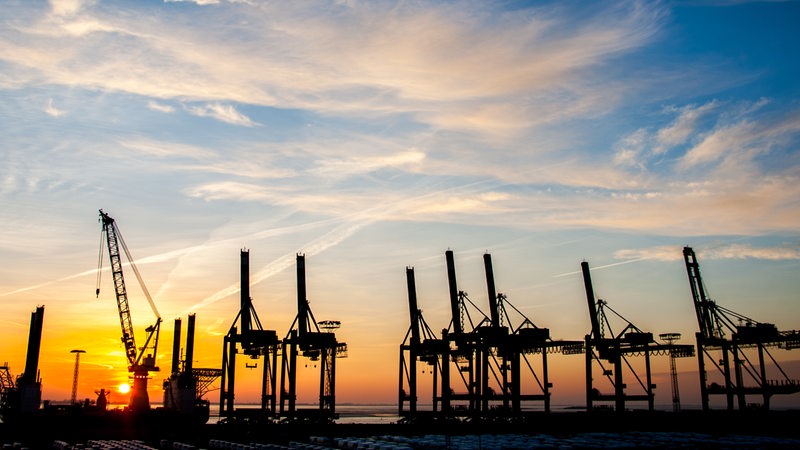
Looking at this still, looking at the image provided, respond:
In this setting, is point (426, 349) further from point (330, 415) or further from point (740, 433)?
point (740, 433)

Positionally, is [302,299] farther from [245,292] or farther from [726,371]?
[726,371]

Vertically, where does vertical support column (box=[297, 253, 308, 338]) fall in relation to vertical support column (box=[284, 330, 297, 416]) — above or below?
above

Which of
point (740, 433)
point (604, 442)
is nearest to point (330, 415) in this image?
point (604, 442)

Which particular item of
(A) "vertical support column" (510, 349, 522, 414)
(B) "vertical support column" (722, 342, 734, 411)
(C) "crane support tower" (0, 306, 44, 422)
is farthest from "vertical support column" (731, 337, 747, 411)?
(C) "crane support tower" (0, 306, 44, 422)

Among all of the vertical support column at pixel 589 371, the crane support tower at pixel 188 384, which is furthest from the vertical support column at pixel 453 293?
the crane support tower at pixel 188 384

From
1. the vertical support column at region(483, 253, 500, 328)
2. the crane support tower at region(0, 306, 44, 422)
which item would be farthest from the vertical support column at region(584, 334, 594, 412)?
the crane support tower at region(0, 306, 44, 422)

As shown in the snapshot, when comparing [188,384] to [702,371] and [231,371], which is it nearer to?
[231,371]

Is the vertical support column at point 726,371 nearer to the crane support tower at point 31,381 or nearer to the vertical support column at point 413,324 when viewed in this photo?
the vertical support column at point 413,324

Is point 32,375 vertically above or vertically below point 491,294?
below

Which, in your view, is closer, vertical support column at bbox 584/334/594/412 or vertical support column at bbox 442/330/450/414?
vertical support column at bbox 442/330/450/414

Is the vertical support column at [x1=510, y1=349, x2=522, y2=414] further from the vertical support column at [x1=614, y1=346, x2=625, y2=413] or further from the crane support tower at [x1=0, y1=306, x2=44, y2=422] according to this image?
the crane support tower at [x1=0, y1=306, x2=44, y2=422]

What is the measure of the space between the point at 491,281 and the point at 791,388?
4910cm

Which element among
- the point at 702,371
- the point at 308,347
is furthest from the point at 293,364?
the point at 702,371

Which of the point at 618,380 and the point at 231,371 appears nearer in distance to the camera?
the point at 231,371
